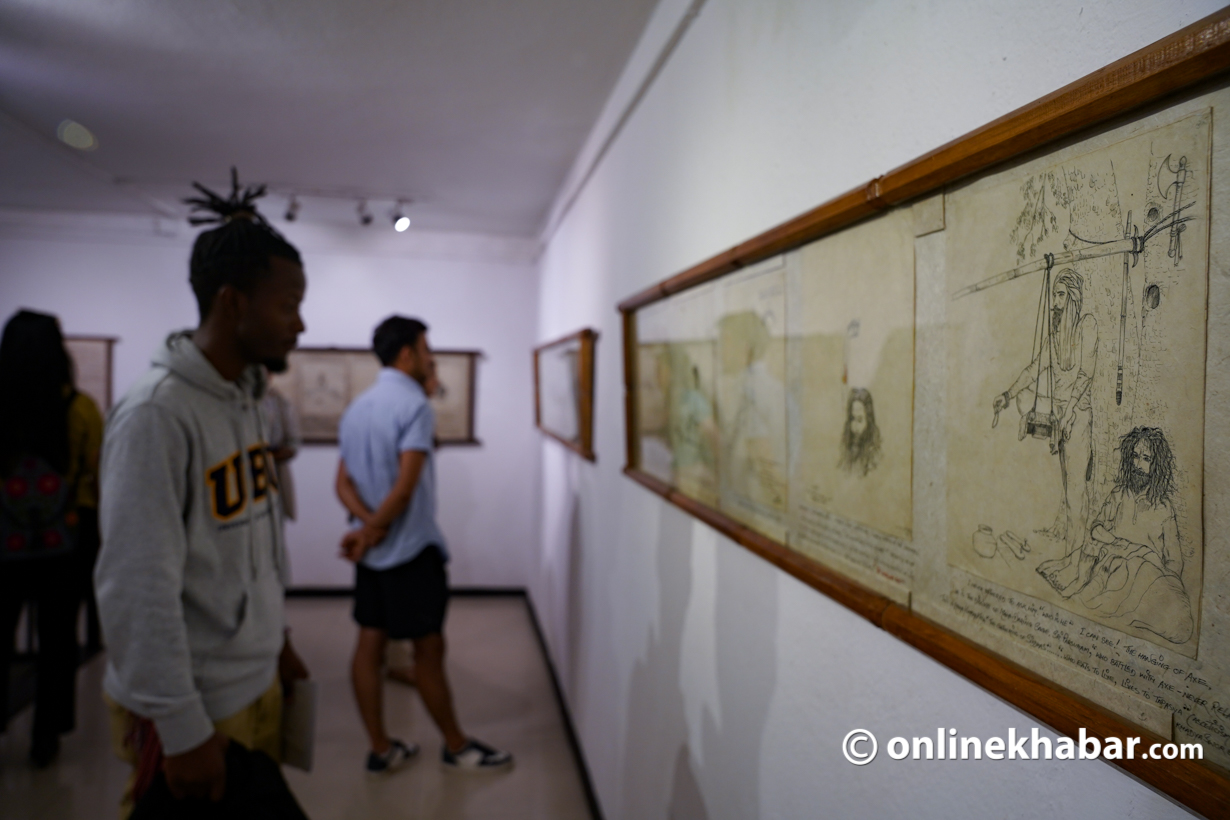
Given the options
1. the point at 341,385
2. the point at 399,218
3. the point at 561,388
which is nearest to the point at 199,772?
the point at 561,388

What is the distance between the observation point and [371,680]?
301 centimetres

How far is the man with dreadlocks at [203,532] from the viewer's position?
4.44 ft

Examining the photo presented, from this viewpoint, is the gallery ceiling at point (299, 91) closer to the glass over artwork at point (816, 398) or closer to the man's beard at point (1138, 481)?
the glass over artwork at point (816, 398)

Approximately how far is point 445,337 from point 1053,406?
16.8 feet

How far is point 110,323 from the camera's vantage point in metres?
4.68

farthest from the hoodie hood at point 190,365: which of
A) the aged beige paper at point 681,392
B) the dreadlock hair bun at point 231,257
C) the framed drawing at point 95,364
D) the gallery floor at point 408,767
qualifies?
the framed drawing at point 95,364

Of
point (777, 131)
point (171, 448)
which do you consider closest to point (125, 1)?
point (171, 448)

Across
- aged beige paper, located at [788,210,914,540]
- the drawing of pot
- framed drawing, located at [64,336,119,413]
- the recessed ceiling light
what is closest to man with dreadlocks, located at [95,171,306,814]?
the recessed ceiling light

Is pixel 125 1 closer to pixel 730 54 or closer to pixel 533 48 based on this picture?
pixel 533 48

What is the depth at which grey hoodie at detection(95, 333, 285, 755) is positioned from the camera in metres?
1.35

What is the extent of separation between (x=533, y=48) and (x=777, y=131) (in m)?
1.34

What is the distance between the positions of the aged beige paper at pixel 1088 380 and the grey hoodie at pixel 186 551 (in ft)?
4.82

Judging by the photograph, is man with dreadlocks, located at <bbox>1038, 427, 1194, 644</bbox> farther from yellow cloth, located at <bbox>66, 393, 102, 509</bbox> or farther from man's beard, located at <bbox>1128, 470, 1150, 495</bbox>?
yellow cloth, located at <bbox>66, 393, 102, 509</bbox>

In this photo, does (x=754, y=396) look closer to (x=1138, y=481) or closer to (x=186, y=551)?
(x=1138, y=481)
